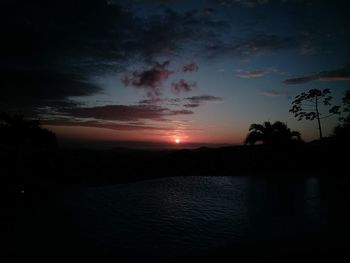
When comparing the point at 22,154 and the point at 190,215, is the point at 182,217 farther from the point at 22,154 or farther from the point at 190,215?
the point at 22,154

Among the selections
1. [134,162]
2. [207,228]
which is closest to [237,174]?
[134,162]

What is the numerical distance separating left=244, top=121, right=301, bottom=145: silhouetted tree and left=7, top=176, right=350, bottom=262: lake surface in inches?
454

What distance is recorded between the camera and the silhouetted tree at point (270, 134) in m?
31.7

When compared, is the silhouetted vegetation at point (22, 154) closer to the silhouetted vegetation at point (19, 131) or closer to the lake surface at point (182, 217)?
the silhouetted vegetation at point (19, 131)

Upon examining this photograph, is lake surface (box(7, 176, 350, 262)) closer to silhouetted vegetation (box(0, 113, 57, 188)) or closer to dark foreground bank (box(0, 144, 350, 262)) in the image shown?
dark foreground bank (box(0, 144, 350, 262))

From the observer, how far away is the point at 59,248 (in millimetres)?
9500

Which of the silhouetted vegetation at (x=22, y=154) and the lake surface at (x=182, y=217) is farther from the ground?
the silhouetted vegetation at (x=22, y=154)

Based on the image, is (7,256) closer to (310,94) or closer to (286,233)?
(286,233)

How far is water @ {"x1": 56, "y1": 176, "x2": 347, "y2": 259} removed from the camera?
9812 mm

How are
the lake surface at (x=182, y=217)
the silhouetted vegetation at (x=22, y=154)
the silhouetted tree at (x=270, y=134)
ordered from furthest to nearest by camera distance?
the silhouetted tree at (x=270, y=134) < the silhouetted vegetation at (x=22, y=154) < the lake surface at (x=182, y=217)

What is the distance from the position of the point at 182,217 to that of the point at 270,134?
76.8ft

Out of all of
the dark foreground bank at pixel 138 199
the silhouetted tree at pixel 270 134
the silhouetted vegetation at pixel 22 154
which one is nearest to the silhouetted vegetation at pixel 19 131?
the silhouetted vegetation at pixel 22 154

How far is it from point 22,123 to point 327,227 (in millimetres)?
24717

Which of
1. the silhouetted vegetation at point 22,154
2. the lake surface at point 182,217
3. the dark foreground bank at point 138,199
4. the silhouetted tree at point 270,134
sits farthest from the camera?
the silhouetted tree at point 270,134
